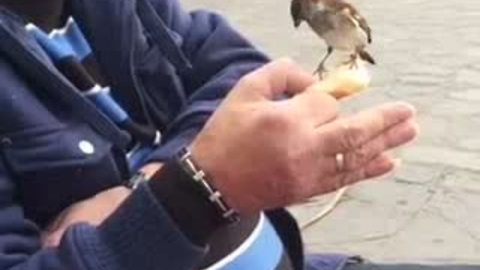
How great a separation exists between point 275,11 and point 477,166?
3.32 meters

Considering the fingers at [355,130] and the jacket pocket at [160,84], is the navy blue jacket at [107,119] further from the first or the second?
the fingers at [355,130]

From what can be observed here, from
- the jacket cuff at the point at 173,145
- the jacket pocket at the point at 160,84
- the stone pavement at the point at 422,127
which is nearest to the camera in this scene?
the jacket cuff at the point at 173,145

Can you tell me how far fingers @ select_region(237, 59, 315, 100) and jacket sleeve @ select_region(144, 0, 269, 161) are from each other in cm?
34

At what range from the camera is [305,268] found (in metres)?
1.79

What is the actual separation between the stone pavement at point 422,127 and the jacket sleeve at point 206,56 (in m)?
1.36

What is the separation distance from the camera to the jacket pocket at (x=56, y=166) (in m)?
1.51

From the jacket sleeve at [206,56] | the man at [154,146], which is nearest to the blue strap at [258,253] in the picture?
the man at [154,146]

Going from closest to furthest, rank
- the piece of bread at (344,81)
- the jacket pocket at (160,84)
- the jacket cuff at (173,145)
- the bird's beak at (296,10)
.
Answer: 1. the piece of bread at (344,81)
2. the bird's beak at (296,10)
3. the jacket cuff at (173,145)
4. the jacket pocket at (160,84)

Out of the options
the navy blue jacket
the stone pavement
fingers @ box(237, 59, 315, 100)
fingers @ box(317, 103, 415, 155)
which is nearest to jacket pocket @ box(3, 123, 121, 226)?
the navy blue jacket

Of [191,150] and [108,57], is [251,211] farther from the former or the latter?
[108,57]

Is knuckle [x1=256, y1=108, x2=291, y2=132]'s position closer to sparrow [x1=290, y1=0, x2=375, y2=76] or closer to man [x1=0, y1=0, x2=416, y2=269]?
man [x1=0, y1=0, x2=416, y2=269]

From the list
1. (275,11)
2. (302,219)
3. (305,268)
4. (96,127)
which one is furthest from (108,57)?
(275,11)

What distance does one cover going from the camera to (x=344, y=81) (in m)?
1.49

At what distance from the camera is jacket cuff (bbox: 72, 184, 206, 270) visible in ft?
4.45
